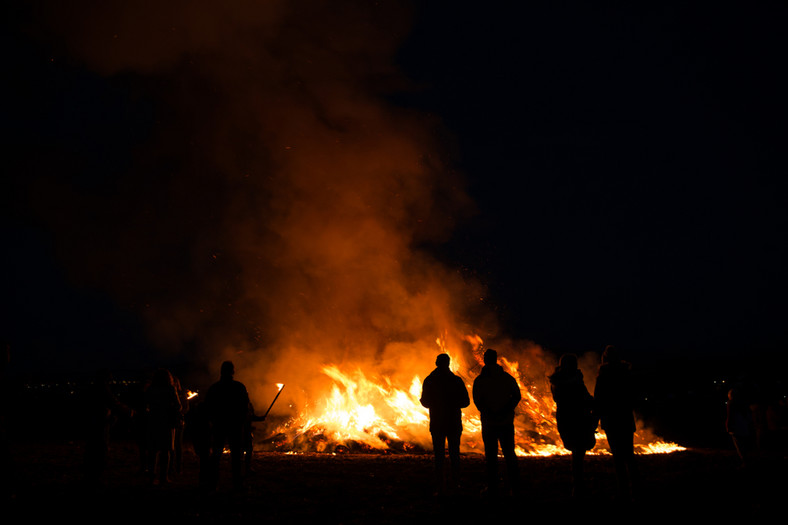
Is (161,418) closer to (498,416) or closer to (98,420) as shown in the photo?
(98,420)

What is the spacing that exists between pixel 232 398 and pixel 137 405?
2744 mm

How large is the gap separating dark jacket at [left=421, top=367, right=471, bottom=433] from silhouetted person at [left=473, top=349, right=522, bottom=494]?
344mm

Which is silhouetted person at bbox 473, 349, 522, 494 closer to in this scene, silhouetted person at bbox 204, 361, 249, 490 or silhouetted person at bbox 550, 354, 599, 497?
silhouetted person at bbox 550, 354, 599, 497

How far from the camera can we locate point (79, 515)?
19.1ft

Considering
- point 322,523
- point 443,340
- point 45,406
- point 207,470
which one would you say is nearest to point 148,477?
point 207,470

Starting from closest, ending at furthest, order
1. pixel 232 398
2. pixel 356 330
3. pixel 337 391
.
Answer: pixel 232 398, pixel 337 391, pixel 356 330

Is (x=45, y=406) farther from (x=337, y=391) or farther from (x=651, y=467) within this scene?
(x=651, y=467)

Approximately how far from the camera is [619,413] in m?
6.43

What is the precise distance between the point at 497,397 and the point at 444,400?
76 centimetres

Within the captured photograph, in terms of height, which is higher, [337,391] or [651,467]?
[337,391]

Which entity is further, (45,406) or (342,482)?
(45,406)

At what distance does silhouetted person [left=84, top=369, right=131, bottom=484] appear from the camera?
24.5ft

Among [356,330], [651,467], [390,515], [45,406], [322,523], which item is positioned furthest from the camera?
[45,406]

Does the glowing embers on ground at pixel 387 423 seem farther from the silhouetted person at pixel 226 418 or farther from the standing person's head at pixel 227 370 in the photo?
the standing person's head at pixel 227 370
